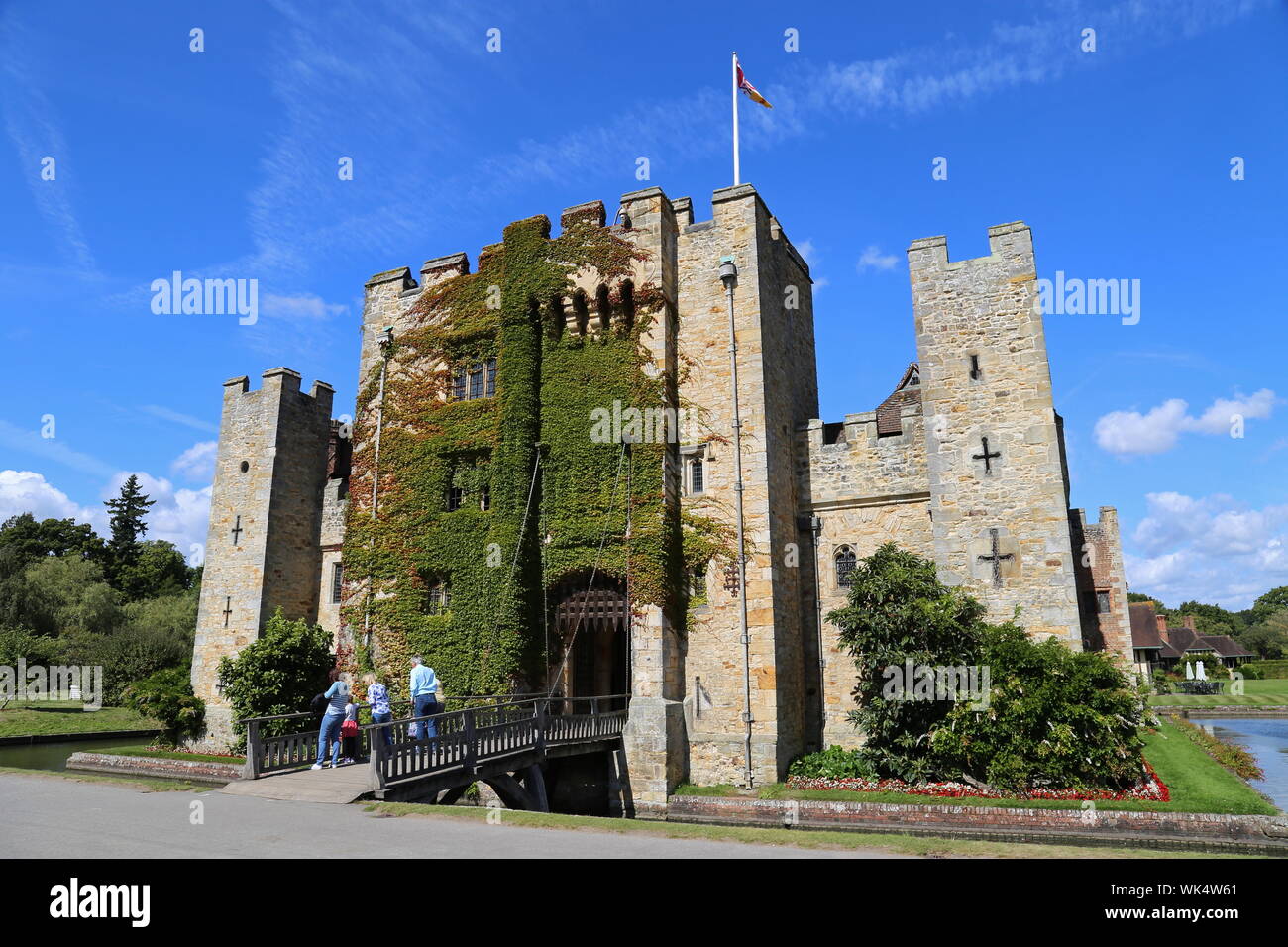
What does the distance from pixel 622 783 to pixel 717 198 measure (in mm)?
15480

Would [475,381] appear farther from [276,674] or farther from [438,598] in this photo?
[276,674]

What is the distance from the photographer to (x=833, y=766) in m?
18.2

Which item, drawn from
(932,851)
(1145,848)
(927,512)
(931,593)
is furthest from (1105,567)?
(932,851)

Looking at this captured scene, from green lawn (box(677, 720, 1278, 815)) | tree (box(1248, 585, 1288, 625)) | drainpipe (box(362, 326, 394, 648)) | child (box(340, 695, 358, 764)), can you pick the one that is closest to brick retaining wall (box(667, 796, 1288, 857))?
green lawn (box(677, 720, 1278, 815))

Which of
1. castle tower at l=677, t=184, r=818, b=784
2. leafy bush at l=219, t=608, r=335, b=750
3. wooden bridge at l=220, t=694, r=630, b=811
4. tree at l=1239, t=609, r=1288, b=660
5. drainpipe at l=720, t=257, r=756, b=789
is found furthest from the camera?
tree at l=1239, t=609, r=1288, b=660

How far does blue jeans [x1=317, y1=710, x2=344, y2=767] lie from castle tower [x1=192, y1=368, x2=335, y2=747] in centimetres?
1077

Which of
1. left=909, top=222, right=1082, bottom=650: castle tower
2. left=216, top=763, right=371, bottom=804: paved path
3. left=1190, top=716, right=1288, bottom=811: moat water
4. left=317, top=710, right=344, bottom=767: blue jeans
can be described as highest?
left=909, top=222, right=1082, bottom=650: castle tower

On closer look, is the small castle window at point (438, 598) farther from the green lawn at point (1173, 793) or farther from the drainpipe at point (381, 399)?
the green lawn at point (1173, 793)

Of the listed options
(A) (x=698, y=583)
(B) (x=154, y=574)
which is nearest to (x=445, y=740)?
(A) (x=698, y=583)

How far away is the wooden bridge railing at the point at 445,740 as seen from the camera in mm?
12078

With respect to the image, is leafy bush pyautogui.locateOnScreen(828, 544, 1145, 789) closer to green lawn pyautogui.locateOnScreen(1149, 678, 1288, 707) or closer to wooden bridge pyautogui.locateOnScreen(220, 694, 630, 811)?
wooden bridge pyautogui.locateOnScreen(220, 694, 630, 811)

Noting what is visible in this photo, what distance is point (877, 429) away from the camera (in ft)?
69.6

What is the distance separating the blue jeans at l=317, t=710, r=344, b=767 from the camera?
48.3ft
